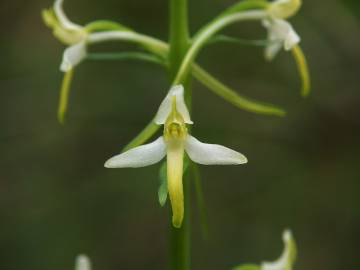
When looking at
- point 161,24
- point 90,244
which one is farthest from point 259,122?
point 90,244

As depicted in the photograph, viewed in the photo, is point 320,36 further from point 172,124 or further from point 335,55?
point 172,124

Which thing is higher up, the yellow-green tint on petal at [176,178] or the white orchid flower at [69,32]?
the white orchid flower at [69,32]

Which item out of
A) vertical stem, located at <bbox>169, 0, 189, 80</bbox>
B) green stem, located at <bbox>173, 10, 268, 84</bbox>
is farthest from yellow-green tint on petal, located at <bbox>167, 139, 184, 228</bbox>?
vertical stem, located at <bbox>169, 0, 189, 80</bbox>

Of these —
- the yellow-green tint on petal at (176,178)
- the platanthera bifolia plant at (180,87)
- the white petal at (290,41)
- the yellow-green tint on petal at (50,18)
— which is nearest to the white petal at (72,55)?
the platanthera bifolia plant at (180,87)

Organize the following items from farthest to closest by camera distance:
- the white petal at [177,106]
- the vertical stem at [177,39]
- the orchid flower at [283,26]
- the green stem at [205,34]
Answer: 1. the orchid flower at [283,26]
2. the vertical stem at [177,39]
3. the green stem at [205,34]
4. the white petal at [177,106]

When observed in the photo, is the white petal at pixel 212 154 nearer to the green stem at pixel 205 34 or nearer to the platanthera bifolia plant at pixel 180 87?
the platanthera bifolia plant at pixel 180 87

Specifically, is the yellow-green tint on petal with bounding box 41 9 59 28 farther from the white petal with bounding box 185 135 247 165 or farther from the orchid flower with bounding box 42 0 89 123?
the white petal with bounding box 185 135 247 165

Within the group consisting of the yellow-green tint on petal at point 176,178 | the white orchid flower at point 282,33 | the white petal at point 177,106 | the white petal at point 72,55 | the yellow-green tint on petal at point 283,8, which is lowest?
Answer: the yellow-green tint on petal at point 176,178

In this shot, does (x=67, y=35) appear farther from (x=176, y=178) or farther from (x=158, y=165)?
(x=158, y=165)
